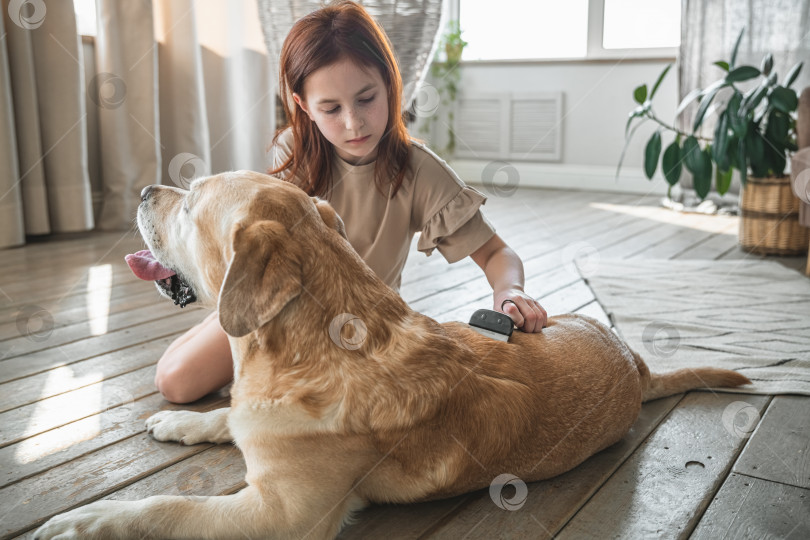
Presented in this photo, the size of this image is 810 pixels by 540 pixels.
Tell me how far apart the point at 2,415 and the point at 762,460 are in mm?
1834

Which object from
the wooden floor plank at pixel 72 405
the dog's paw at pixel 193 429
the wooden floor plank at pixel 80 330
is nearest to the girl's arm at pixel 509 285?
the dog's paw at pixel 193 429

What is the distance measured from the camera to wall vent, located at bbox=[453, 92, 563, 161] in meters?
6.77

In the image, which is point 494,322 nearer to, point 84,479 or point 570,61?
point 84,479

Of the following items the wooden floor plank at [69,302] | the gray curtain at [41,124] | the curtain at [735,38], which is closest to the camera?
the wooden floor plank at [69,302]

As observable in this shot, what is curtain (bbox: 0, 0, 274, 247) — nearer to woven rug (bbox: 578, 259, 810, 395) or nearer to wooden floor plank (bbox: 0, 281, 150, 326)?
wooden floor plank (bbox: 0, 281, 150, 326)

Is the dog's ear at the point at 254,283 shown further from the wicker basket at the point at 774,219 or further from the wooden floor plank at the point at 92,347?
the wicker basket at the point at 774,219

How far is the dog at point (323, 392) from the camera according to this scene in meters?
1.22

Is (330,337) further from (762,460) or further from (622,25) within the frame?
(622,25)

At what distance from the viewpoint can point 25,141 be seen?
381 cm

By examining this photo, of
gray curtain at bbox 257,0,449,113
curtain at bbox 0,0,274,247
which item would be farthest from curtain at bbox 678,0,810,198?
curtain at bbox 0,0,274,247

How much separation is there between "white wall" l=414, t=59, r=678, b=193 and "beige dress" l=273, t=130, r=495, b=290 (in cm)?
471

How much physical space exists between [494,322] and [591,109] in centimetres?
548

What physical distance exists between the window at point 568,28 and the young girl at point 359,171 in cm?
491

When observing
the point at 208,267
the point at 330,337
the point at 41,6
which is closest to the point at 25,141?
the point at 41,6
